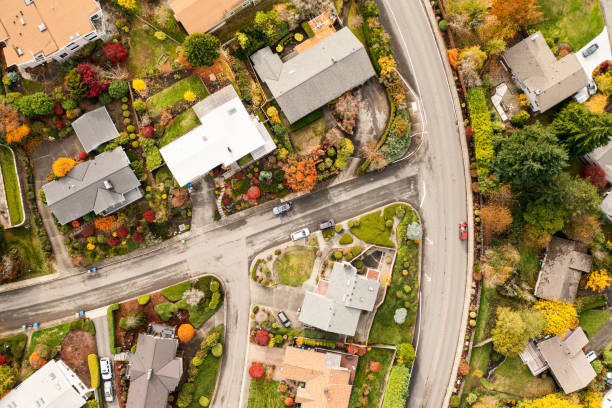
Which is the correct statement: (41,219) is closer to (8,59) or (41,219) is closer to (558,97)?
(8,59)

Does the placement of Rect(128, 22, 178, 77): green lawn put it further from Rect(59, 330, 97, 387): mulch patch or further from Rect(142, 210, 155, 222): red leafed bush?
Rect(59, 330, 97, 387): mulch patch

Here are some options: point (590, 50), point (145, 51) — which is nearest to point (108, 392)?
point (145, 51)

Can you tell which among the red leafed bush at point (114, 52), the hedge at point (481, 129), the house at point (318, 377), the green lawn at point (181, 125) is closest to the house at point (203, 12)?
the red leafed bush at point (114, 52)

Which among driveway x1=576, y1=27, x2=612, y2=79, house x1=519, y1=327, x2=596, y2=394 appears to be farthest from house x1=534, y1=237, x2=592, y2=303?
driveway x1=576, y1=27, x2=612, y2=79

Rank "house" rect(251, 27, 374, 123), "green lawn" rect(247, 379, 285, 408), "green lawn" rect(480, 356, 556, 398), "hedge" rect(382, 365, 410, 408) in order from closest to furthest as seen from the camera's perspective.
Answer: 1. "house" rect(251, 27, 374, 123)
2. "hedge" rect(382, 365, 410, 408)
3. "green lawn" rect(247, 379, 285, 408)
4. "green lawn" rect(480, 356, 556, 398)

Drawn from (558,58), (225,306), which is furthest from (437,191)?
(225,306)

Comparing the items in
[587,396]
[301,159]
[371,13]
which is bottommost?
[587,396]

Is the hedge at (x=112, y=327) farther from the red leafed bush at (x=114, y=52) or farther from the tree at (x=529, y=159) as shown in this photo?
the tree at (x=529, y=159)
